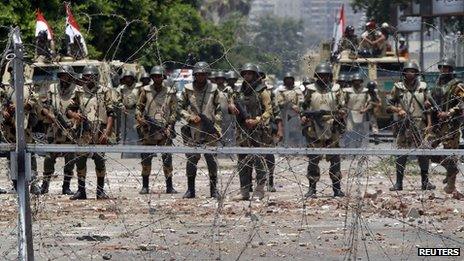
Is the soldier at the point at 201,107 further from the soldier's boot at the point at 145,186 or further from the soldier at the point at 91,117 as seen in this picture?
the soldier at the point at 91,117

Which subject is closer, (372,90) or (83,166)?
(83,166)

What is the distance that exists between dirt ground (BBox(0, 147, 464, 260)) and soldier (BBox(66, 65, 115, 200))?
28cm

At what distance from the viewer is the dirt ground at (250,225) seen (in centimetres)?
1052

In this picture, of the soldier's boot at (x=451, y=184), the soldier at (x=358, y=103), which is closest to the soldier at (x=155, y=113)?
the soldier's boot at (x=451, y=184)

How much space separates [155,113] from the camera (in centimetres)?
1495

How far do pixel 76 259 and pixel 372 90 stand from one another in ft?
34.4

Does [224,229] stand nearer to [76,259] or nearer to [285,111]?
[76,259]

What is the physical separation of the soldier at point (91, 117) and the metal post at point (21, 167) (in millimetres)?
3418

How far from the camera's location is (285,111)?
73.2 ft

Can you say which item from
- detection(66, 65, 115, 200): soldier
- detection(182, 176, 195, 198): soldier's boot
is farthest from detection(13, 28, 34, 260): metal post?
detection(182, 176, 195, 198): soldier's boot

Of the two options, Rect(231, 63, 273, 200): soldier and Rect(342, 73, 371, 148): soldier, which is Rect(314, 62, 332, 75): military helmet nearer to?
Rect(231, 63, 273, 200): soldier

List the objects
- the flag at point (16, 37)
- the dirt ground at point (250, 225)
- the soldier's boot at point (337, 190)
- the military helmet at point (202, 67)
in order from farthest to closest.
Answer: the soldier's boot at point (337, 190), the dirt ground at point (250, 225), the military helmet at point (202, 67), the flag at point (16, 37)

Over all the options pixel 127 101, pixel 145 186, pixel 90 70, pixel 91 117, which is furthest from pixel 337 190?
pixel 145 186

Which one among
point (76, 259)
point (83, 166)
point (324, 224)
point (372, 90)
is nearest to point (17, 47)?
point (76, 259)
